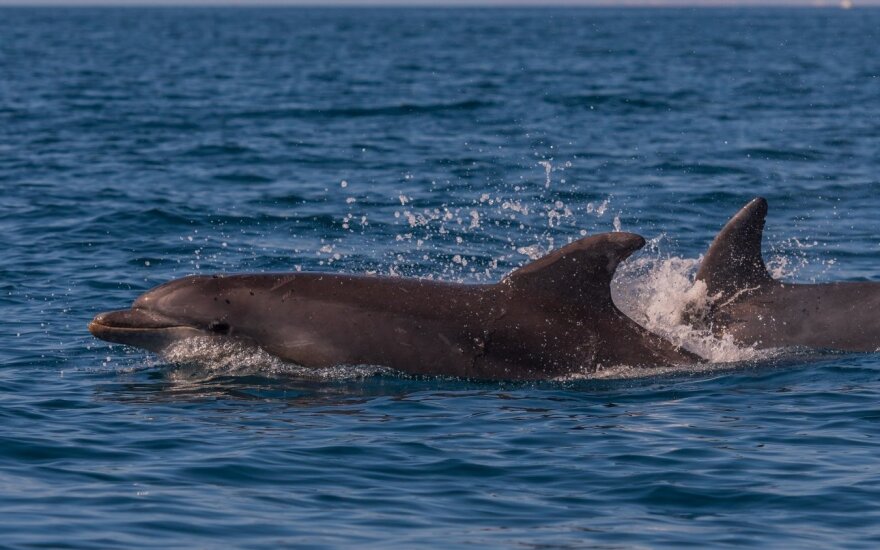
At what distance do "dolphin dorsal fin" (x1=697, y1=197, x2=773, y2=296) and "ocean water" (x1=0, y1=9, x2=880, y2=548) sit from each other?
533mm

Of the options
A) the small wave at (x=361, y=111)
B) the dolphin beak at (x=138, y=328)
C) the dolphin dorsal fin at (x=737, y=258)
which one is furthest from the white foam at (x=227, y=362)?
the small wave at (x=361, y=111)

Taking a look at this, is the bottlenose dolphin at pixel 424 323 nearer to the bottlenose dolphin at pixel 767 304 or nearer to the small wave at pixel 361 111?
the bottlenose dolphin at pixel 767 304

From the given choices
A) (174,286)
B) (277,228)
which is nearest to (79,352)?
(174,286)

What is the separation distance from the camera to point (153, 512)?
11.2 metres

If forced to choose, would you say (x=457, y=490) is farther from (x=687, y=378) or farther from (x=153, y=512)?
(x=687, y=378)

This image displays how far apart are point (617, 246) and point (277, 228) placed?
12013 millimetres

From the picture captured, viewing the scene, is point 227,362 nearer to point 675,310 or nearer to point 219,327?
point 219,327

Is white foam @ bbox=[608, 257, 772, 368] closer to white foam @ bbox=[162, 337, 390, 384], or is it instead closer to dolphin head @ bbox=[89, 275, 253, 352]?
white foam @ bbox=[162, 337, 390, 384]

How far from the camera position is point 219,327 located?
608 inches

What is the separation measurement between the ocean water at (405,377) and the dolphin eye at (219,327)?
0.30 meters

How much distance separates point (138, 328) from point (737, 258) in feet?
21.6

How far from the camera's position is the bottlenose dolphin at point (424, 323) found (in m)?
15.0

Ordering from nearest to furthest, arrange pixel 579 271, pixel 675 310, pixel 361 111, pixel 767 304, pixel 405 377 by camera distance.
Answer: pixel 579 271 → pixel 405 377 → pixel 767 304 → pixel 675 310 → pixel 361 111

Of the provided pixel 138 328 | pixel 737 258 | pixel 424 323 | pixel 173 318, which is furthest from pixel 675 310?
pixel 138 328
